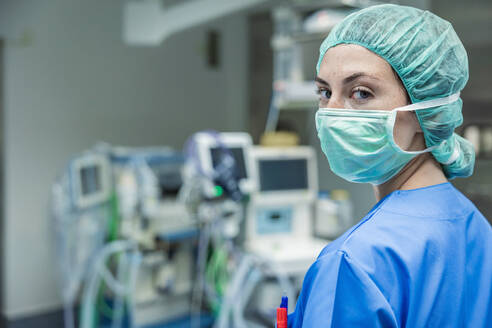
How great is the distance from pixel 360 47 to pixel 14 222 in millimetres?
3612

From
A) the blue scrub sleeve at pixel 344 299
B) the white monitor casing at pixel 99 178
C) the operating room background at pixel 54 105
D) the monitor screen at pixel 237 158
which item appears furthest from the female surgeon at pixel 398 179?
the white monitor casing at pixel 99 178

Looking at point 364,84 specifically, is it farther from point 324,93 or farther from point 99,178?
point 99,178

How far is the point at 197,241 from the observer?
3396mm

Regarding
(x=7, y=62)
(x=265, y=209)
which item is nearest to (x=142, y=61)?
(x=7, y=62)

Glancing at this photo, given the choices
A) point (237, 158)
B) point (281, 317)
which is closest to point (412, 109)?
point (281, 317)

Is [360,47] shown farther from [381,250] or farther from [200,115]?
[200,115]

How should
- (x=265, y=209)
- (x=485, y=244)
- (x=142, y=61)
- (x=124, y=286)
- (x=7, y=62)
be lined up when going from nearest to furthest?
(x=485, y=244) → (x=265, y=209) → (x=124, y=286) → (x=7, y=62) → (x=142, y=61)

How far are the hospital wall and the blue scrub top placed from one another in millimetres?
3382

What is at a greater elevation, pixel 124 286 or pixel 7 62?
pixel 7 62

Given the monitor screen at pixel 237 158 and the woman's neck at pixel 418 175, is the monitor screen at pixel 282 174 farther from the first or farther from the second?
the woman's neck at pixel 418 175

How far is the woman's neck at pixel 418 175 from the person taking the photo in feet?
2.70

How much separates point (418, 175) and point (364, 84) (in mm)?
197

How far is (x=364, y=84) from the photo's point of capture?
30.0 inches

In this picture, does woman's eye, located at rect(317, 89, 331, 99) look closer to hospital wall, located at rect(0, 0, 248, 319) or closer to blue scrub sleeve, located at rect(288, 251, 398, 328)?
blue scrub sleeve, located at rect(288, 251, 398, 328)
